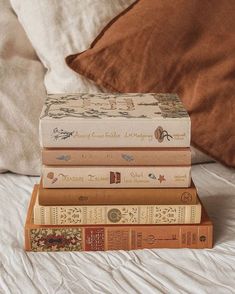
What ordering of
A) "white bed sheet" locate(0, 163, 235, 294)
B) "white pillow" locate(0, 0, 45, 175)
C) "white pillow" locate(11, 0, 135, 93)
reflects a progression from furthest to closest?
"white pillow" locate(11, 0, 135, 93) < "white pillow" locate(0, 0, 45, 175) < "white bed sheet" locate(0, 163, 235, 294)

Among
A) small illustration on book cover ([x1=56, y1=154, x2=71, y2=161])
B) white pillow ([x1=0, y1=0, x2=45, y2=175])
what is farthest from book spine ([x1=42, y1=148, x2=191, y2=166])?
Result: white pillow ([x1=0, y1=0, x2=45, y2=175])

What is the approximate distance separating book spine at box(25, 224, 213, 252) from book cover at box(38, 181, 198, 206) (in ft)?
0.13

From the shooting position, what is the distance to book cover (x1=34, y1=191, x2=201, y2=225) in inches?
34.4

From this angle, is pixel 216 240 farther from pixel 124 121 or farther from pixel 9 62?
pixel 9 62

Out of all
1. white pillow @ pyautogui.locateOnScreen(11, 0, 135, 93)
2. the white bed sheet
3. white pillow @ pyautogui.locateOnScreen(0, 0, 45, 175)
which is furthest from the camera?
white pillow @ pyautogui.locateOnScreen(11, 0, 135, 93)

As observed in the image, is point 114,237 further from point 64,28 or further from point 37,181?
point 64,28

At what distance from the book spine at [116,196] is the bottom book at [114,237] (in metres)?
0.04

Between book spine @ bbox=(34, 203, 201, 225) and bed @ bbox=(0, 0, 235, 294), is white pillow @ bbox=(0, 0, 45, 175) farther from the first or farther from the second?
book spine @ bbox=(34, 203, 201, 225)

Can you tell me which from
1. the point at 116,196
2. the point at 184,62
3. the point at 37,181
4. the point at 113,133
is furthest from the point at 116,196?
the point at 184,62

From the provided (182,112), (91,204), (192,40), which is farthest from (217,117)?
(91,204)

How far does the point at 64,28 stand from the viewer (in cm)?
127

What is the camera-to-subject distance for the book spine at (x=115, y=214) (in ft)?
2.87

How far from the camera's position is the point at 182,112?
886 millimetres

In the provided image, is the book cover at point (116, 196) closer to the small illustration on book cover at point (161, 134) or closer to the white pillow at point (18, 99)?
the small illustration on book cover at point (161, 134)
